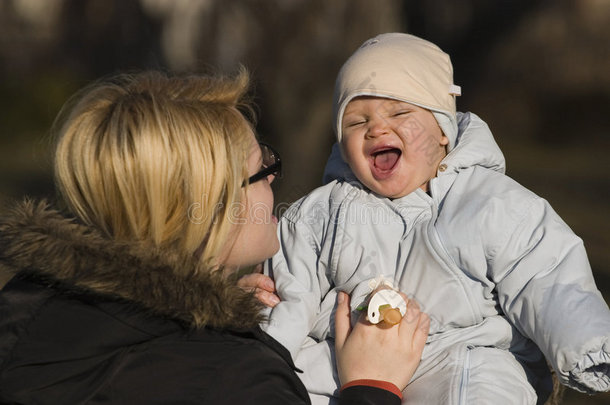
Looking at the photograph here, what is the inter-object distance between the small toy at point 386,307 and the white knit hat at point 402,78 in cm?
63

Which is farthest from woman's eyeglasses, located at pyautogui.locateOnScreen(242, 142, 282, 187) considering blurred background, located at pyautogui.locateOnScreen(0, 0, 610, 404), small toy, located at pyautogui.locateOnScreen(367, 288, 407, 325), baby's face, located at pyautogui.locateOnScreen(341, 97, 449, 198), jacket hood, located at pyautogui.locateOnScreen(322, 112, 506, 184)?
blurred background, located at pyautogui.locateOnScreen(0, 0, 610, 404)

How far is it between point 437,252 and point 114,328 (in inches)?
41.0

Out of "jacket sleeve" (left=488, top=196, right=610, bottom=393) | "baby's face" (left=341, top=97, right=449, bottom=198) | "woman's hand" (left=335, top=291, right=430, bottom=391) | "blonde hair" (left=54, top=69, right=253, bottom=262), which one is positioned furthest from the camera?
"baby's face" (left=341, top=97, right=449, bottom=198)

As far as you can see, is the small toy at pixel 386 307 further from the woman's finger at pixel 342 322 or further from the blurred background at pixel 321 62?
the blurred background at pixel 321 62

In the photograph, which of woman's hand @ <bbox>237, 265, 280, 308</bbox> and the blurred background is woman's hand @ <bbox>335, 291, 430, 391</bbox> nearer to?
woman's hand @ <bbox>237, 265, 280, 308</bbox>

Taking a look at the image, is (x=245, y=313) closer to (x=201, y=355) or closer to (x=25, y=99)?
(x=201, y=355)

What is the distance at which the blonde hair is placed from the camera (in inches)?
69.9

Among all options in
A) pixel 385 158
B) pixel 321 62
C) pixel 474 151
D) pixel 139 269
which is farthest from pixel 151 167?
pixel 321 62

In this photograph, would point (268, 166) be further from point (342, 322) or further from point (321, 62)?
point (321, 62)

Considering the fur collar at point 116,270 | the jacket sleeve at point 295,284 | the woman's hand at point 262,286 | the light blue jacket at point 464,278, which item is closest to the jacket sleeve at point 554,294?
the light blue jacket at point 464,278

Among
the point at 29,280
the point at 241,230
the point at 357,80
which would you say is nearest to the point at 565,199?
the point at 357,80

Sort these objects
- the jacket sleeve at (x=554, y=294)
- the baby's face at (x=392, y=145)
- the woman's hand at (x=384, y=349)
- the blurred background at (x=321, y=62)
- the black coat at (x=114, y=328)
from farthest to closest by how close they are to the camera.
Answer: the blurred background at (x=321, y=62) < the baby's face at (x=392, y=145) < the woman's hand at (x=384, y=349) < the jacket sleeve at (x=554, y=294) < the black coat at (x=114, y=328)

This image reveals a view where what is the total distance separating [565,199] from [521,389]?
6390mm

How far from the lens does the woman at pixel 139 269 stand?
1643mm
